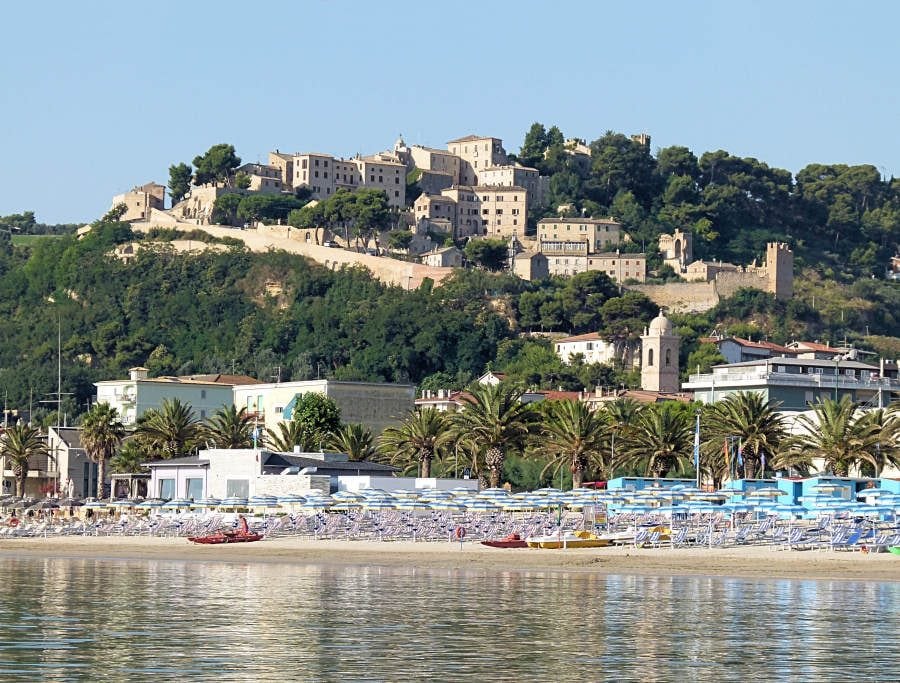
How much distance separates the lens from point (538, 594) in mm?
39500

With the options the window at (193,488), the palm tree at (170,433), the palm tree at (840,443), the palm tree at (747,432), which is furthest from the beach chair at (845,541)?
the palm tree at (170,433)

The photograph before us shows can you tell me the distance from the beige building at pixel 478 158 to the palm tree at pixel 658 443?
131 metres

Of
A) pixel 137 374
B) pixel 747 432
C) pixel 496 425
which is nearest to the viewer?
pixel 747 432

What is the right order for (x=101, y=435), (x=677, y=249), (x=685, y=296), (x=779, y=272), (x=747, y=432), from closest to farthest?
(x=747, y=432) < (x=101, y=435) < (x=685, y=296) < (x=779, y=272) < (x=677, y=249)

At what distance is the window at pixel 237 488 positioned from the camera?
67.4 metres

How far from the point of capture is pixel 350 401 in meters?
98.3

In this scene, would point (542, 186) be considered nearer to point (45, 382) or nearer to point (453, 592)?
point (45, 382)

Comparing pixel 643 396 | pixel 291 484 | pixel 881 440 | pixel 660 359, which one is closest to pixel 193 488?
pixel 291 484

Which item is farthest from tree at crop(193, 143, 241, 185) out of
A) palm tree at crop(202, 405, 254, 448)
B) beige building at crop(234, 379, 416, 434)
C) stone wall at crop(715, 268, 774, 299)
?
palm tree at crop(202, 405, 254, 448)

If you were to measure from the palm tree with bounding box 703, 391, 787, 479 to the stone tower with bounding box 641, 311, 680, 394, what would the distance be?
61686 millimetres

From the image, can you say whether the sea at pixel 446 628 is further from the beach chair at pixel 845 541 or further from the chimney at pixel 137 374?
the chimney at pixel 137 374

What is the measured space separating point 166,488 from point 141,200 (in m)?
113

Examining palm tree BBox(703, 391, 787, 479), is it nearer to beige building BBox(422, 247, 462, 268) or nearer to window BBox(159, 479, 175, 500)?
window BBox(159, 479, 175, 500)

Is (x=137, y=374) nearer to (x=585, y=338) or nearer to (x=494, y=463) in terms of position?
(x=585, y=338)
